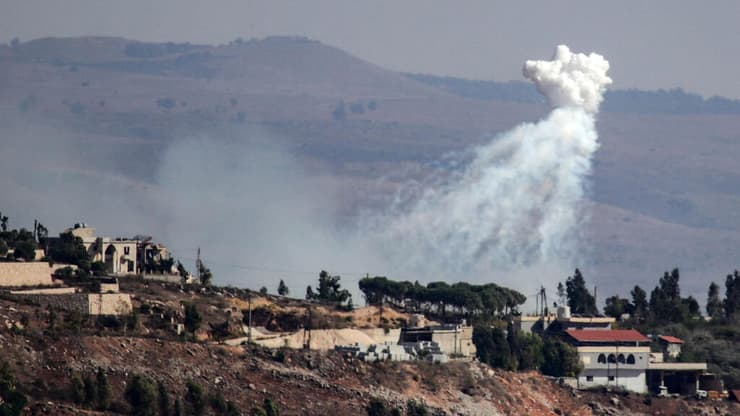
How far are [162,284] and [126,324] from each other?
944 inches

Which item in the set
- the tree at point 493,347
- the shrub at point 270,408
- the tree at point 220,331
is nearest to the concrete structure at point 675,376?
the tree at point 493,347

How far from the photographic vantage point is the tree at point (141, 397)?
13775 centimetres

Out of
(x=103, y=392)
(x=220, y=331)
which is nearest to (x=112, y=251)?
(x=220, y=331)

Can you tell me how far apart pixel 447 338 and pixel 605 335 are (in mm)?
17315

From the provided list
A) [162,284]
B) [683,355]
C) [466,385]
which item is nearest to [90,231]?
[162,284]

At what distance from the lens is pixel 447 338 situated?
183 m

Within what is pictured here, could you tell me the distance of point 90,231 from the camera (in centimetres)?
19162

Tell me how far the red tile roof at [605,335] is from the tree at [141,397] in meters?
60.1

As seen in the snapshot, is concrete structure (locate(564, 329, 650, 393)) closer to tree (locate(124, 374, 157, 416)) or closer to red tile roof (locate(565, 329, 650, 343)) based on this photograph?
red tile roof (locate(565, 329, 650, 343))

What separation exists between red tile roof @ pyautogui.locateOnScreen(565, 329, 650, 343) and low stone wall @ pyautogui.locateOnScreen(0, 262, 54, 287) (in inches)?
2032

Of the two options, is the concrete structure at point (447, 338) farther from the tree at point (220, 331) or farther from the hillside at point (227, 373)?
the tree at point (220, 331)

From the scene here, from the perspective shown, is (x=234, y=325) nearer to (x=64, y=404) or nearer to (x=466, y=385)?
(x=466, y=385)

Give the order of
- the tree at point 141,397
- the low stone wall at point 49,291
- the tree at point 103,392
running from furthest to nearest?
the low stone wall at point 49,291
the tree at point 141,397
the tree at point 103,392

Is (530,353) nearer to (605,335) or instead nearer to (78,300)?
(605,335)
